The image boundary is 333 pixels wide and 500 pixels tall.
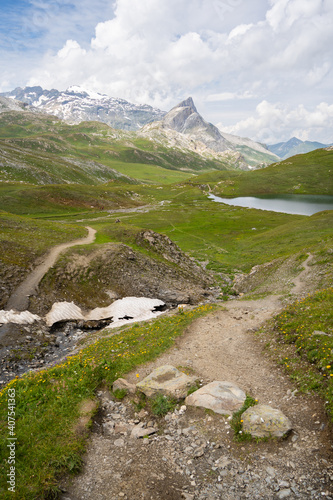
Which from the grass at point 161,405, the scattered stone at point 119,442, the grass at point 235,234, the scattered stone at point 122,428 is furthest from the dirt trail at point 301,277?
the scattered stone at point 119,442

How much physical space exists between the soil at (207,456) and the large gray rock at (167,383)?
0.91 metres

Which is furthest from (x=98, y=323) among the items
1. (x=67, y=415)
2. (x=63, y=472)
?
(x=63, y=472)

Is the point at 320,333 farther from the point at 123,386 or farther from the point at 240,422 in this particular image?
the point at 123,386

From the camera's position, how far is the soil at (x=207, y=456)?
9508 mm

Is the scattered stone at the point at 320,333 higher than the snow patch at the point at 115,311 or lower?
higher

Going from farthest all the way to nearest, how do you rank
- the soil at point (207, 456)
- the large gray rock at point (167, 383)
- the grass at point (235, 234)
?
the grass at point (235, 234), the large gray rock at point (167, 383), the soil at point (207, 456)

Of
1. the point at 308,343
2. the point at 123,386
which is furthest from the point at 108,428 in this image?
the point at 308,343

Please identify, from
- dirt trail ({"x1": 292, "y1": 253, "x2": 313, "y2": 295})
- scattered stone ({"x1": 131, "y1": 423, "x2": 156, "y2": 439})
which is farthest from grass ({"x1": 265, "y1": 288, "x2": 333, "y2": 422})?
dirt trail ({"x1": 292, "y1": 253, "x2": 313, "y2": 295})

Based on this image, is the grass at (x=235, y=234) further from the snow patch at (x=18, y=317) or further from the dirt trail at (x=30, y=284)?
the snow patch at (x=18, y=317)

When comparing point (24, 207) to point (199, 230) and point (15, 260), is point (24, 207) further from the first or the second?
point (15, 260)

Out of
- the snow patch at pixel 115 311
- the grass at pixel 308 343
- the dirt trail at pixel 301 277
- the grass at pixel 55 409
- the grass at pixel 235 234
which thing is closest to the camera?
the grass at pixel 55 409

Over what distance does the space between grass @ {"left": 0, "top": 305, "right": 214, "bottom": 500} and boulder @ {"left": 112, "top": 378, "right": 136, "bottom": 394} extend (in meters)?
0.64

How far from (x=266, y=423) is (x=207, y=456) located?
2915 mm

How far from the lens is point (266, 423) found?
36.9 ft
